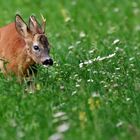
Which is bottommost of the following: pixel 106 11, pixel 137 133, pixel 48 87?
pixel 137 133

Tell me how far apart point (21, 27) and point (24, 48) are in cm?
26

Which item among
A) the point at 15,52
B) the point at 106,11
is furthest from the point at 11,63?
the point at 106,11

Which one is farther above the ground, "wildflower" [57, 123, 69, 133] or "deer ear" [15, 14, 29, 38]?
"deer ear" [15, 14, 29, 38]

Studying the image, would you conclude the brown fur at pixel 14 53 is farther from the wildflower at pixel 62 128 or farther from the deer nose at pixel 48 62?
the wildflower at pixel 62 128

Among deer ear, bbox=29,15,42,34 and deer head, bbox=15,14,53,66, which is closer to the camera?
deer head, bbox=15,14,53,66

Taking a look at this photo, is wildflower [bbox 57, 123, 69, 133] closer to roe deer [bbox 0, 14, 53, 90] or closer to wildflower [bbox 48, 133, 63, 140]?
wildflower [bbox 48, 133, 63, 140]

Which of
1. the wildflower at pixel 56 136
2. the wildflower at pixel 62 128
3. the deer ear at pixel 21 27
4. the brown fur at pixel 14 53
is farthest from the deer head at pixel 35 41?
the wildflower at pixel 56 136

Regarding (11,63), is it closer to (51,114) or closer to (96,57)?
(96,57)

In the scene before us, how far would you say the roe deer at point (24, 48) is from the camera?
8945 mm

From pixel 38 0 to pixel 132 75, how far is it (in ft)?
28.8

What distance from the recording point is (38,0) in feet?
57.1

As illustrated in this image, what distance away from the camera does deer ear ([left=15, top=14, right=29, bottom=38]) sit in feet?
30.3

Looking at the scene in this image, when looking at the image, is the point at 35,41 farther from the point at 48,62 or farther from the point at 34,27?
the point at 48,62

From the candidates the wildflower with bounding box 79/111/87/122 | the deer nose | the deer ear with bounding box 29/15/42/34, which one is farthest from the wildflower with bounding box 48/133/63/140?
the deer ear with bounding box 29/15/42/34
